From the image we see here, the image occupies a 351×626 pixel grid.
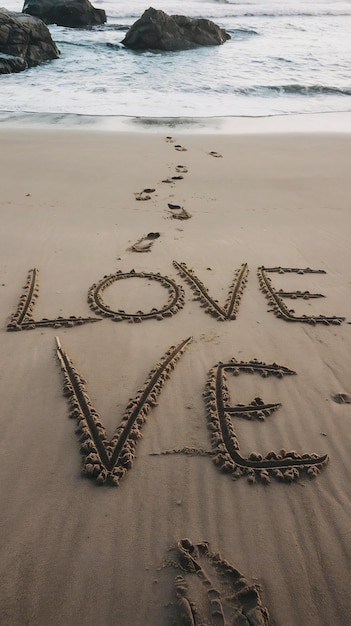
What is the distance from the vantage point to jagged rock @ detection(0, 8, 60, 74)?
1018cm

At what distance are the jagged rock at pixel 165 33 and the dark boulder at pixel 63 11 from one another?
124 inches

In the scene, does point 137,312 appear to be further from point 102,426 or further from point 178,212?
point 178,212

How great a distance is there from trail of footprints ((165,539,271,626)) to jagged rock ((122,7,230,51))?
13064 millimetres

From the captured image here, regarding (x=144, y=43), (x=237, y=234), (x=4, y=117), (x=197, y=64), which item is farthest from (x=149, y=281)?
(x=144, y=43)

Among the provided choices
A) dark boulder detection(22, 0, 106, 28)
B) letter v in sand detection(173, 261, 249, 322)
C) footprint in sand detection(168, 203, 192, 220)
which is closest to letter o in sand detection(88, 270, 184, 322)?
letter v in sand detection(173, 261, 249, 322)

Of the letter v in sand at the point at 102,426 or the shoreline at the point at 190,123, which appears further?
the shoreline at the point at 190,123

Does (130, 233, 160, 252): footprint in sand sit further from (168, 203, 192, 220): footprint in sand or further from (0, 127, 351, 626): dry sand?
(168, 203, 192, 220): footprint in sand

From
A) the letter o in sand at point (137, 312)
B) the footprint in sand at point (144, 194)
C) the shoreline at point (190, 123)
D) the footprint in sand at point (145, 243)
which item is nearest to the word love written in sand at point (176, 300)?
the letter o in sand at point (137, 312)

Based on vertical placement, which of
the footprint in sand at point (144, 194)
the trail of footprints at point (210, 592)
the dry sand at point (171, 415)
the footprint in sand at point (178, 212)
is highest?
the footprint in sand at point (144, 194)

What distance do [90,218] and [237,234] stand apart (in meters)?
1.16

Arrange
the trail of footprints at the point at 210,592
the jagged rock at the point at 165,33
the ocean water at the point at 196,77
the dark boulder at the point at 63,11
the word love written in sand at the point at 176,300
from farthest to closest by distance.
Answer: the dark boulder at the point at 63,11, the jagged rock at the point at 165,33, the ocean water at the point at 196,77, the word love written in sand at the point at 176,300, the trail of footprints at the point at 210,592

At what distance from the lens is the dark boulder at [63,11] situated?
14.5 meters

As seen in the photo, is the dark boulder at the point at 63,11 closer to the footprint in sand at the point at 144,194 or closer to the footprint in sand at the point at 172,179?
the footprint in sand at the point at 172,179

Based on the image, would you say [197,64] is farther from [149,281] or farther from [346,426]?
[346,426]
